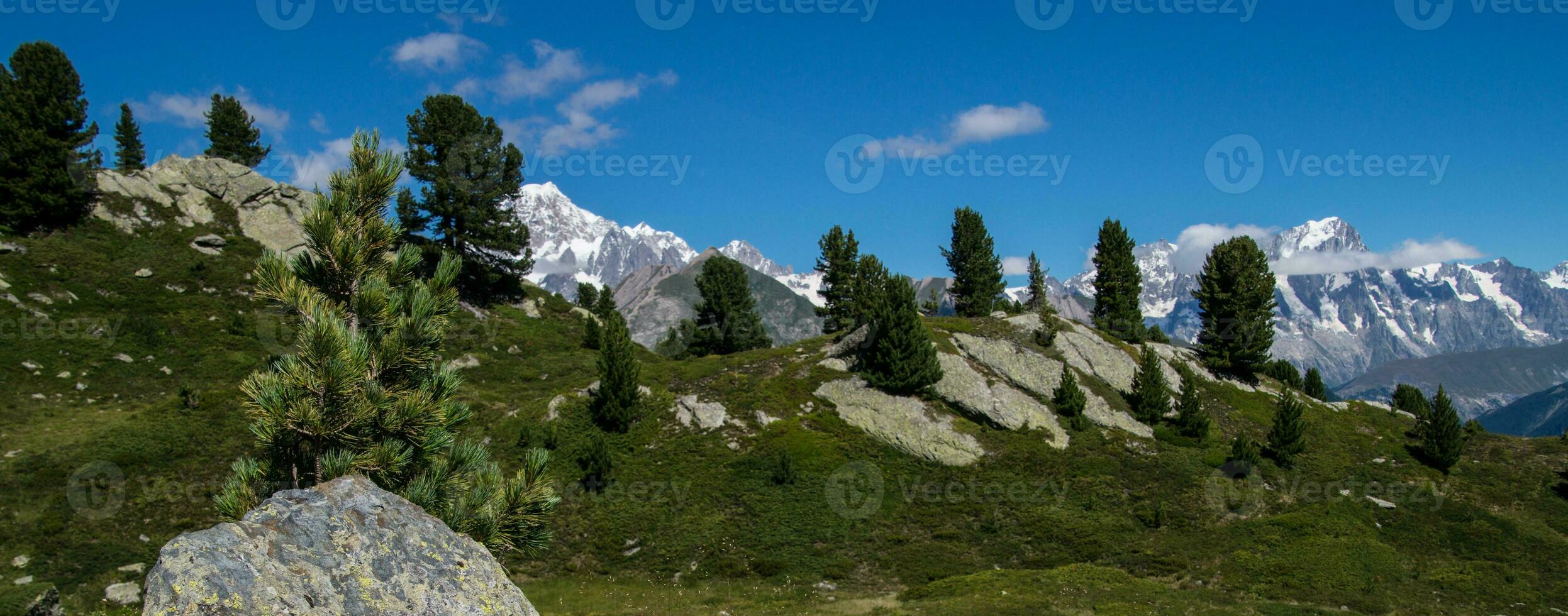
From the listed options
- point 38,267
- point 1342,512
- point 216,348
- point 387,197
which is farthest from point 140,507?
point 1342,512

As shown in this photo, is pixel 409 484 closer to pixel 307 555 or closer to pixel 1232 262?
pixel 307 555

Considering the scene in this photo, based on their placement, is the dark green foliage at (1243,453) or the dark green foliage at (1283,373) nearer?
the dark green foliage at (1243,453)

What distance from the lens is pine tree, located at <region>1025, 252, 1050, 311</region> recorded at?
71.8 meters

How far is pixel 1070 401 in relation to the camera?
4856 centimetres

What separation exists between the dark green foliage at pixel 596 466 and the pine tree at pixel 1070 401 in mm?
28085

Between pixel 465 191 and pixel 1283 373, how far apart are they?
74136 millimetres

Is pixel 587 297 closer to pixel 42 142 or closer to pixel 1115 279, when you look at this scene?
pixel 42 142

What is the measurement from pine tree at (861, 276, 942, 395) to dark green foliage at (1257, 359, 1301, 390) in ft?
101

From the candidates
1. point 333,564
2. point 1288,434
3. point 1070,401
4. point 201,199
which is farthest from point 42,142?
point 1288,434

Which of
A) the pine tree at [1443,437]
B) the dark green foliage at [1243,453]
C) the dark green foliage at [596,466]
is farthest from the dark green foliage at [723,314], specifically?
the pine tree at [1443,437]

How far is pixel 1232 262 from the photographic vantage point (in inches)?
2419

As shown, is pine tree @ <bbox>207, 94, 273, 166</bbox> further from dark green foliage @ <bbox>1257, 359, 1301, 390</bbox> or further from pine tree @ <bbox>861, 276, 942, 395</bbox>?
dark green foliage @ <bbox>1257, 359, 1301, 390</bbox>

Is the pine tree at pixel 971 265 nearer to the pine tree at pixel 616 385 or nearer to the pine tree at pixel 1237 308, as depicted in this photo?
the pine tree at pixel 1237 308

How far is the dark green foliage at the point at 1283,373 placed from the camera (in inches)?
2517
